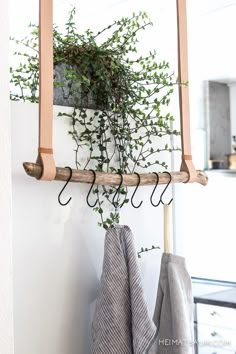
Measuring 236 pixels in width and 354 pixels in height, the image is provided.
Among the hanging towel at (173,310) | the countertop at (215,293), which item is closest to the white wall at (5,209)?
the hanging towel at (173,310)

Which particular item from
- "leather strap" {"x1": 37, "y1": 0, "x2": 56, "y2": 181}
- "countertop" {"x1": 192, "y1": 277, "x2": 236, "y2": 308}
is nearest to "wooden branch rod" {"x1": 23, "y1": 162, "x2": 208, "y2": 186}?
"leather strap" {"x1": 37, "y1": 0, "x2": 56, "y2": 181}

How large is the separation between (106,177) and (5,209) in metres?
0.28

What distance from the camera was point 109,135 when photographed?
1.10 m

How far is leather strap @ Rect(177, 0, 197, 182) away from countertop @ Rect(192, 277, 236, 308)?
0.63m

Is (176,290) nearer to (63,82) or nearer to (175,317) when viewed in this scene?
(175,317)

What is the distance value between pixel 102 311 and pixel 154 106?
504mm

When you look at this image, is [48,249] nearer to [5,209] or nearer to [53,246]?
[53,246]

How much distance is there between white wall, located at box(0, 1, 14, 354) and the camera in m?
0.72

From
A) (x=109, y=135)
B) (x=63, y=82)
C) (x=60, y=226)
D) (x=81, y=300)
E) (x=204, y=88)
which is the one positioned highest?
(x=204, y=88)

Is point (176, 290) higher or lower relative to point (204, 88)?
lower

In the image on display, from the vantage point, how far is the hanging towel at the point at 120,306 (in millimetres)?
926

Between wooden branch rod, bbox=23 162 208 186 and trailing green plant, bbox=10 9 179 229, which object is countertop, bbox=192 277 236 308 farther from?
trailing green plant, bbox=10 9 179 229

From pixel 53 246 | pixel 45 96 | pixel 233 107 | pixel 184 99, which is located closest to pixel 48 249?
pixel 53 246

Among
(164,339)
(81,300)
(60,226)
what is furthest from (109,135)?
(164,339)
